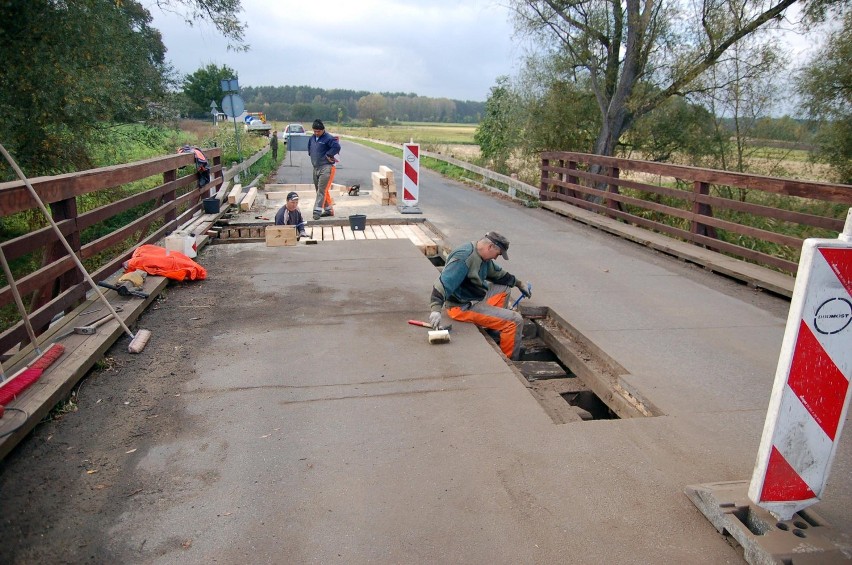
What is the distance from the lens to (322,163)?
12055 millimetres

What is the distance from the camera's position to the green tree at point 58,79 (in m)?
10.1

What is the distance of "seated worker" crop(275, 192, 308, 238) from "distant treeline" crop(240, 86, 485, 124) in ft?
301

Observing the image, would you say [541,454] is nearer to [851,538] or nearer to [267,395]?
[851,538]

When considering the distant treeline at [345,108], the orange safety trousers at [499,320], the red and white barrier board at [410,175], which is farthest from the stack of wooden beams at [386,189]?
the distant treeline at [345,108]

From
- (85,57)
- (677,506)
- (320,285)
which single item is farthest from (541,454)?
(85,57)

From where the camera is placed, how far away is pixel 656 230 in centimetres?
1090

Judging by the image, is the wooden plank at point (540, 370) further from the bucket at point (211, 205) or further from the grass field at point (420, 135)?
the grass field at point (420, 135)

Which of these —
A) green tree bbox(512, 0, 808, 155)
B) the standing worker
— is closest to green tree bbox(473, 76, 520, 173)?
green tree bbox(512, 0, 808, 155)

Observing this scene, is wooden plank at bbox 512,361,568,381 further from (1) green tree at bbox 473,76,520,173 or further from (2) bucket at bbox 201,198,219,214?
(1) green tree at bbox 473,76,520,173

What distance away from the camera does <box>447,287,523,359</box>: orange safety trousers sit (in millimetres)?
5965

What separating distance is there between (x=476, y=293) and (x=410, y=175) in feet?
23.2

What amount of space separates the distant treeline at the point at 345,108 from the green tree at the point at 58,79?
8939 cm

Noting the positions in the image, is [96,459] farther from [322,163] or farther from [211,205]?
[322,163]

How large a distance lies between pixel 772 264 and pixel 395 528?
6.91 metres
